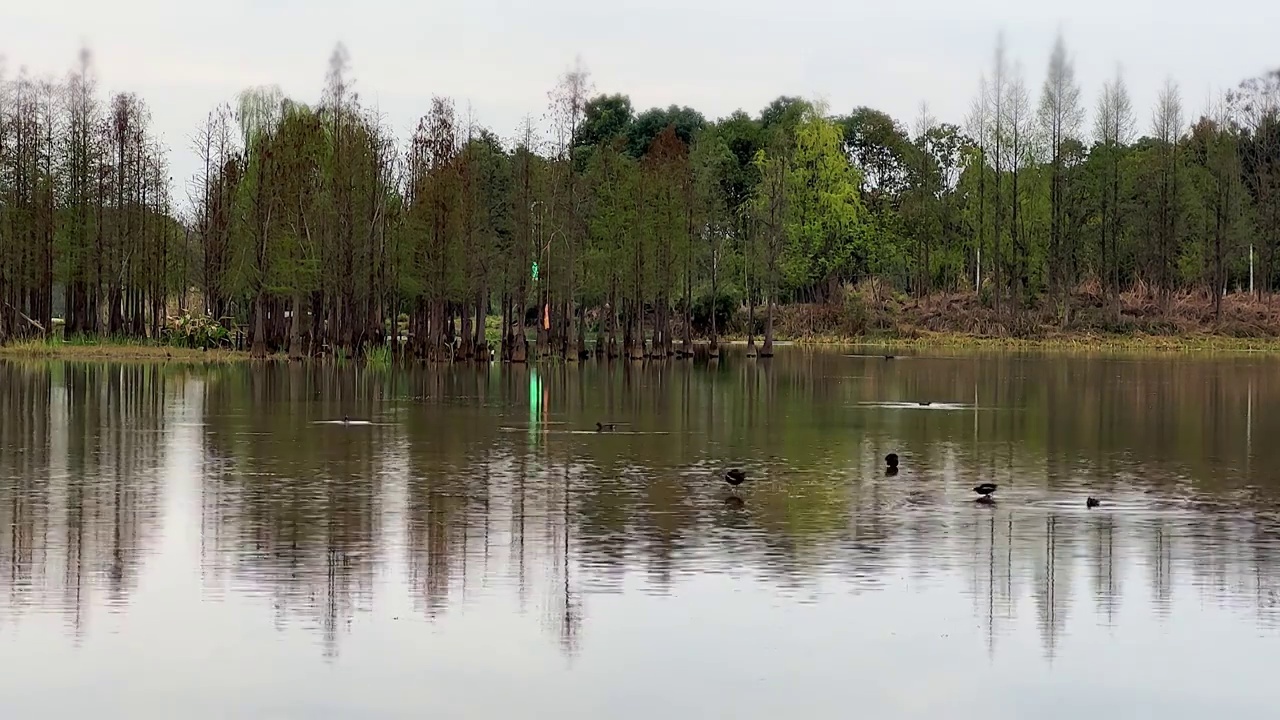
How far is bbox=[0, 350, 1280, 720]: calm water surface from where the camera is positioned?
12867 mm

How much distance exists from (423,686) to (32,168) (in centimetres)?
8101

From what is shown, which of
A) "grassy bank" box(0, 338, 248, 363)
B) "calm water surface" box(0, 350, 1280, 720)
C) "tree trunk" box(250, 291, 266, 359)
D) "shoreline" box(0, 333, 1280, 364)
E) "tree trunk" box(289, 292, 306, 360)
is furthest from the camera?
"shoreline" box(0, 333, 1280, 364)

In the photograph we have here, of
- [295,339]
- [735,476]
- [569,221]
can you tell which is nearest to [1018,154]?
[569,221]

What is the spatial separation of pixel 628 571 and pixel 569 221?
7021cm

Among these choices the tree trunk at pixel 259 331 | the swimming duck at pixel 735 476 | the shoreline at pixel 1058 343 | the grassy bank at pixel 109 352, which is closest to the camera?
the swimming duck at pixel 735 476

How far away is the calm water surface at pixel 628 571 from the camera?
12867mm

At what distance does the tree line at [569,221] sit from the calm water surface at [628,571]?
44719 mm

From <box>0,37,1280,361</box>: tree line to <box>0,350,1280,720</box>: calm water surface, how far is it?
1761 inches

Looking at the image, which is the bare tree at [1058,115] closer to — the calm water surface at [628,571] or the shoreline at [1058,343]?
the shoreline at [1058,343]

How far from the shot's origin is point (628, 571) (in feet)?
59.1

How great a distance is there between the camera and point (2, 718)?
11.6 meters

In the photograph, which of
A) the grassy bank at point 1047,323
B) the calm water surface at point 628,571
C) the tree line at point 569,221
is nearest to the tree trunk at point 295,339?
the tree line at point 569,221

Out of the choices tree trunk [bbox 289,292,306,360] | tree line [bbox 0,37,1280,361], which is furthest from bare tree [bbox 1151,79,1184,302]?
tree trunk [bbox 289,292,306,360]

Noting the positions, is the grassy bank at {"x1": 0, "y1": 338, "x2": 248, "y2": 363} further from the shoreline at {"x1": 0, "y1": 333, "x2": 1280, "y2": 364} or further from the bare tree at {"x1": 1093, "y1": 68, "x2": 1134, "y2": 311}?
the bare tree at {"x1": 1093, "y1": 68, "x2": 1134, "y2": 311}
